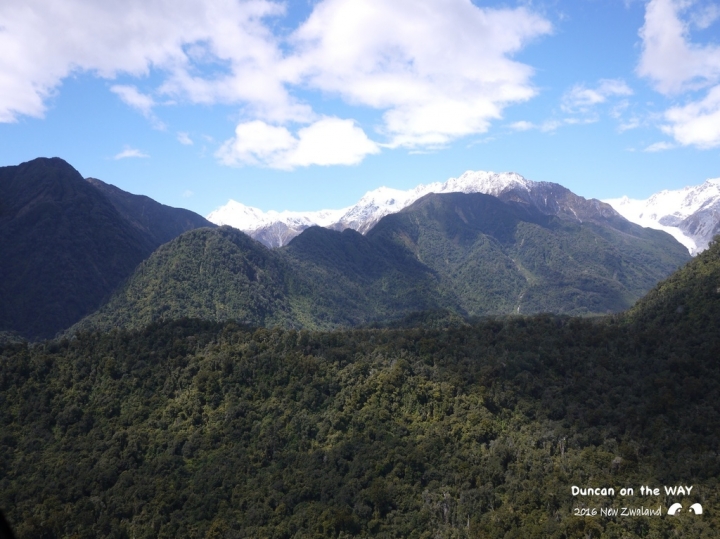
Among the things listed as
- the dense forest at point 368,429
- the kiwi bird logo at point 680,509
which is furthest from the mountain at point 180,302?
the kiwi bird logo at point 680,509

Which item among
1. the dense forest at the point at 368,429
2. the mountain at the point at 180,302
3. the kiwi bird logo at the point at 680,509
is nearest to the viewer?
the kiwi bird logo at the point at 680,509

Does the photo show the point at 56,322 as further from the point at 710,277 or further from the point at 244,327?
the point at 710,277

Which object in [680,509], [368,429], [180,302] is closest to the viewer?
[680,509]

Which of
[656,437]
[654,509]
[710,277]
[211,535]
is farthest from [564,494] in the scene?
[710,277]

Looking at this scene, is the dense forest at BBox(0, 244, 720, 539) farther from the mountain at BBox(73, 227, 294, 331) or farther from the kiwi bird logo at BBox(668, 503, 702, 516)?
the mountain at BBox(73, 227, 294, 331)

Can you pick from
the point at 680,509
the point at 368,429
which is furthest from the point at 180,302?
the point at 680,509

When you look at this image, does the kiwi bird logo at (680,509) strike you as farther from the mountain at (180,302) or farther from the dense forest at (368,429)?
the mountain at (180,302)

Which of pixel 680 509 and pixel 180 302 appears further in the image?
pixel 180 302

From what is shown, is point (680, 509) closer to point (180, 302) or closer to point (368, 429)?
point (368, 429)

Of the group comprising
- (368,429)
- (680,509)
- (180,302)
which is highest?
(180,302)
